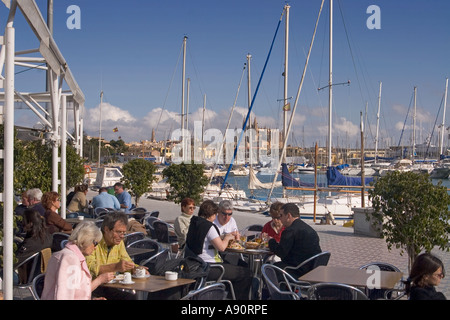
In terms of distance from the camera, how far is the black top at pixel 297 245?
6.23 metres

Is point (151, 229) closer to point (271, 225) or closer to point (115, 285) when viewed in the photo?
point (271, 225)

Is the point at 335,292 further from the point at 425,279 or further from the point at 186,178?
the point at 186,178

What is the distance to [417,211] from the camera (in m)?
6.71

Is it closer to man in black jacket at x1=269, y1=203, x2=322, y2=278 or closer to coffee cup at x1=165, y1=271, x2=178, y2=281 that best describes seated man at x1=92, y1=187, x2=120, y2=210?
man in black jacket at x1=269, y1=203, x2=322, y2=278

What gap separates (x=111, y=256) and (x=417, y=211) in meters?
3.84

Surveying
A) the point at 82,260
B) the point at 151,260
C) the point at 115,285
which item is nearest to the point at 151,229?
the point at 151,260

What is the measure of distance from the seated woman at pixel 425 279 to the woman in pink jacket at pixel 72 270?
2.54m

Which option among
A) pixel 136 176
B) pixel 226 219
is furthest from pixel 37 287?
→ pixel 136 176

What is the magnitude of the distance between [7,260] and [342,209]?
2072cm

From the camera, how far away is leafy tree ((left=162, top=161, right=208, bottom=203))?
17.1m

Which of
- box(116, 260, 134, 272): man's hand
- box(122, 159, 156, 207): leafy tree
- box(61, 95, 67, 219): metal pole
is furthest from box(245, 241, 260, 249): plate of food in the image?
box(122, 159, 156, 207): leafy tree

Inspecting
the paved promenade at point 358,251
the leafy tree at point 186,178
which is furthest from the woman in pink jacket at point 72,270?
Answer: the leafy tree at point 186,178

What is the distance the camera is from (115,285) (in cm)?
479

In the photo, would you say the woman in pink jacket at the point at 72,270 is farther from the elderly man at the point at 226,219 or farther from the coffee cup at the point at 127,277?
the elderly man at the point at 226,219
